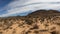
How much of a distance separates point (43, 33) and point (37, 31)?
0.40m

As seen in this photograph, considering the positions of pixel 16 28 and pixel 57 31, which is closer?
pixel 57 31

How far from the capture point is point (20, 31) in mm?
11172

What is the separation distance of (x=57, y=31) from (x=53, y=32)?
0.20m

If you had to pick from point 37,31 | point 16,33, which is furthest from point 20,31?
point 37,31

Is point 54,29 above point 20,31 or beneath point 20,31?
beneath

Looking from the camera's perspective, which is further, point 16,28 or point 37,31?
point 16,28

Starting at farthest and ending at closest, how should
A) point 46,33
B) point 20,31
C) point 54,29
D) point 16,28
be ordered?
point 16,28, point 20,31, point 54,29, point 46,33

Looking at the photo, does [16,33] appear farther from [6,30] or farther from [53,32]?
[53,32]

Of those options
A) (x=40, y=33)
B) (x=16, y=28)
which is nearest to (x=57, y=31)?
(x=40, y=33)

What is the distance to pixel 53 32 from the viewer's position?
30.1 feet

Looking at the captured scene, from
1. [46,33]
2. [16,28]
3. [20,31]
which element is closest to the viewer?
[46,33]

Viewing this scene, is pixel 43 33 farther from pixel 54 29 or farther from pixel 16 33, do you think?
pixel 16 33

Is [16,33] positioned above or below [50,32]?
above

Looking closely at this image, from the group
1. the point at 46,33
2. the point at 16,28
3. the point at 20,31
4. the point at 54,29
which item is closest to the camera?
the point at 46,33
